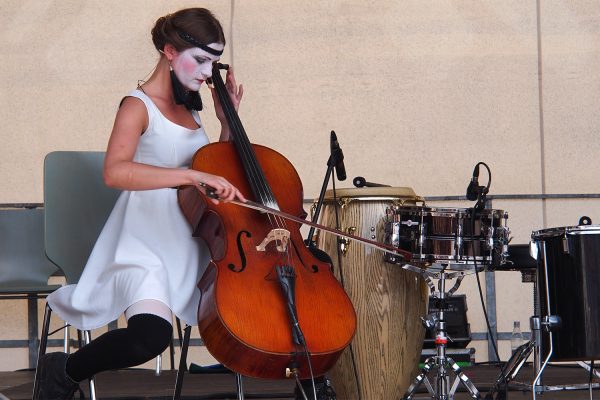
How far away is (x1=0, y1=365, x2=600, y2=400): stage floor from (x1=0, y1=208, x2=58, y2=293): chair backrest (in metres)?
0.43

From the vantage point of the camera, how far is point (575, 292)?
111 inches

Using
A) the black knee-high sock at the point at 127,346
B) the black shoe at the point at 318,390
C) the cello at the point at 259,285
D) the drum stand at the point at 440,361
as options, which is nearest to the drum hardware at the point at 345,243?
the drum stand at the point at 440,361

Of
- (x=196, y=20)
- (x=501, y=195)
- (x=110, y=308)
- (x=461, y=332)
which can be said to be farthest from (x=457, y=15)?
(x=110, y=308)

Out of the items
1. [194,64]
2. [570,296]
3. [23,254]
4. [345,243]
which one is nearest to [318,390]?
[345,243]

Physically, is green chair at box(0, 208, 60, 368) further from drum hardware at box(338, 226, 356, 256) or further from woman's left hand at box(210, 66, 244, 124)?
woman's left hand at box(210, 66, 244, 124)

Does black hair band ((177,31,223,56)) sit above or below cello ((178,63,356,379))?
above

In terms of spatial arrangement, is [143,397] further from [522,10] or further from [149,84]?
[522,10]

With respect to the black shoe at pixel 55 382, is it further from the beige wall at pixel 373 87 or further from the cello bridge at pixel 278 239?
the beige wall at pixel 373 87

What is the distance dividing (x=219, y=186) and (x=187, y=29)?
482 mm

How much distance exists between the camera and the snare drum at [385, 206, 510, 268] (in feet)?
9.44

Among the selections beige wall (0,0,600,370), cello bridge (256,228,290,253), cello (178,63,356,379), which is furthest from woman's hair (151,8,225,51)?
beige wall (0,0,600,370)

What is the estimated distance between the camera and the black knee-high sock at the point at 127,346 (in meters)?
2.20

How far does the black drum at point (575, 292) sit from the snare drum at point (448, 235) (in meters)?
0.17

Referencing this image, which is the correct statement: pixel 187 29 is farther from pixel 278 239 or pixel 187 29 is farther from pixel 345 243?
pixel 345 243
